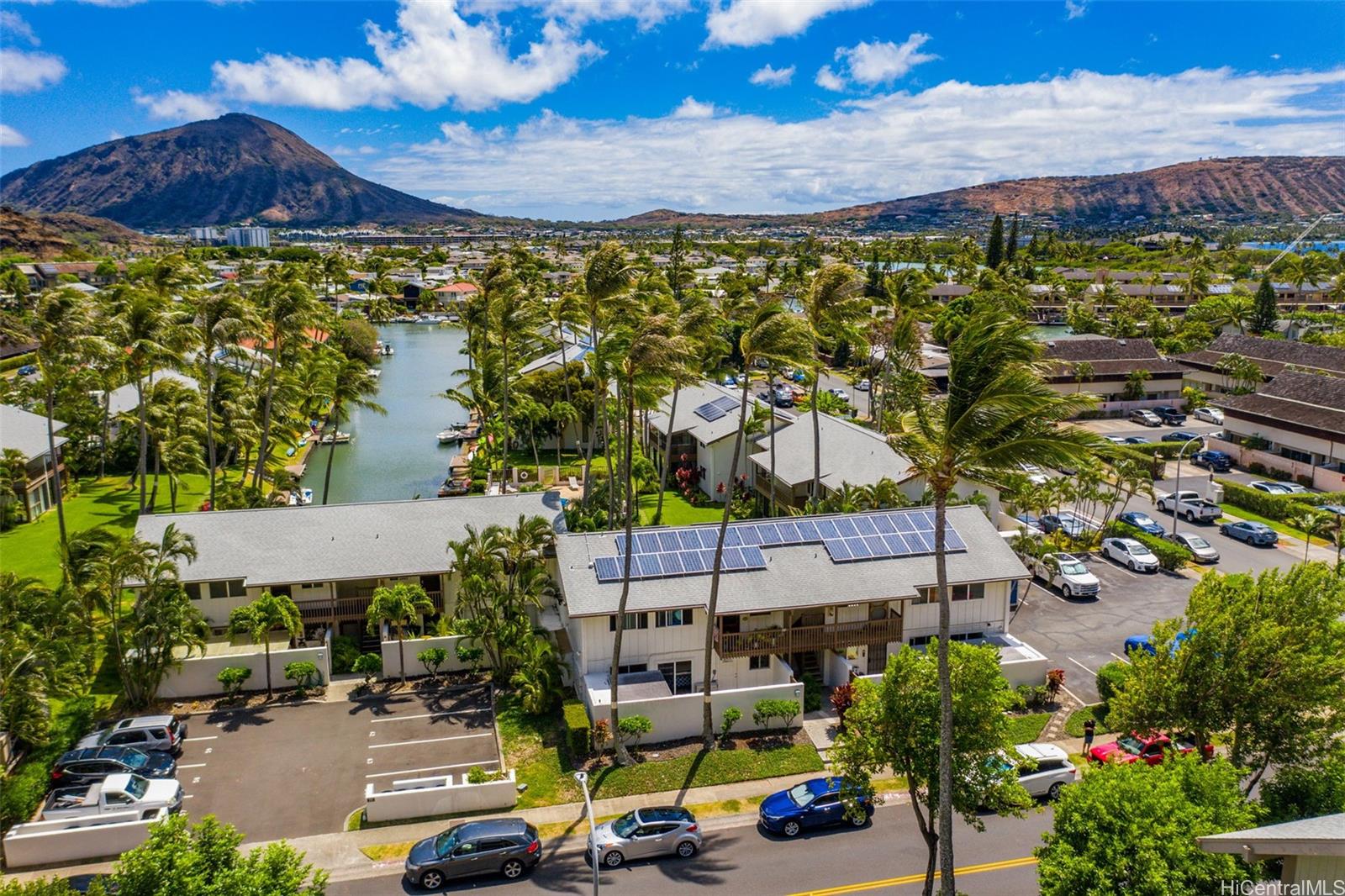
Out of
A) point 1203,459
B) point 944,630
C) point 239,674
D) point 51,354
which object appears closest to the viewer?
point 944,630

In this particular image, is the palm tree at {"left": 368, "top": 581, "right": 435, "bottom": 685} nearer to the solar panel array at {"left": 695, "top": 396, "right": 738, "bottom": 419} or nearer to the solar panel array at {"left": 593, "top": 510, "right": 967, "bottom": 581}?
the solar panel array at {"left": 593, "top": 510, "right": 967, "bottom": 581}

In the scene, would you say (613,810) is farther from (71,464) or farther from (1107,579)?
(71,464)

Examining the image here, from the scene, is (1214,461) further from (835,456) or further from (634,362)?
(634,362)

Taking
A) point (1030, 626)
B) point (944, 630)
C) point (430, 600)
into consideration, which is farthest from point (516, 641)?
point (1030, 626)

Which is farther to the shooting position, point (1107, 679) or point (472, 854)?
point (1107, 679)

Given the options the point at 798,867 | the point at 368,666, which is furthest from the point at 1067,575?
the point at 368,666

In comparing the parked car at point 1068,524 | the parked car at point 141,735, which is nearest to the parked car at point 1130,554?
the parked car at point 1068,524

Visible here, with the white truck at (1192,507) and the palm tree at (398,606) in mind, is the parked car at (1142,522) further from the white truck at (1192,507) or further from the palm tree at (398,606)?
the palm tree at (398,606)
